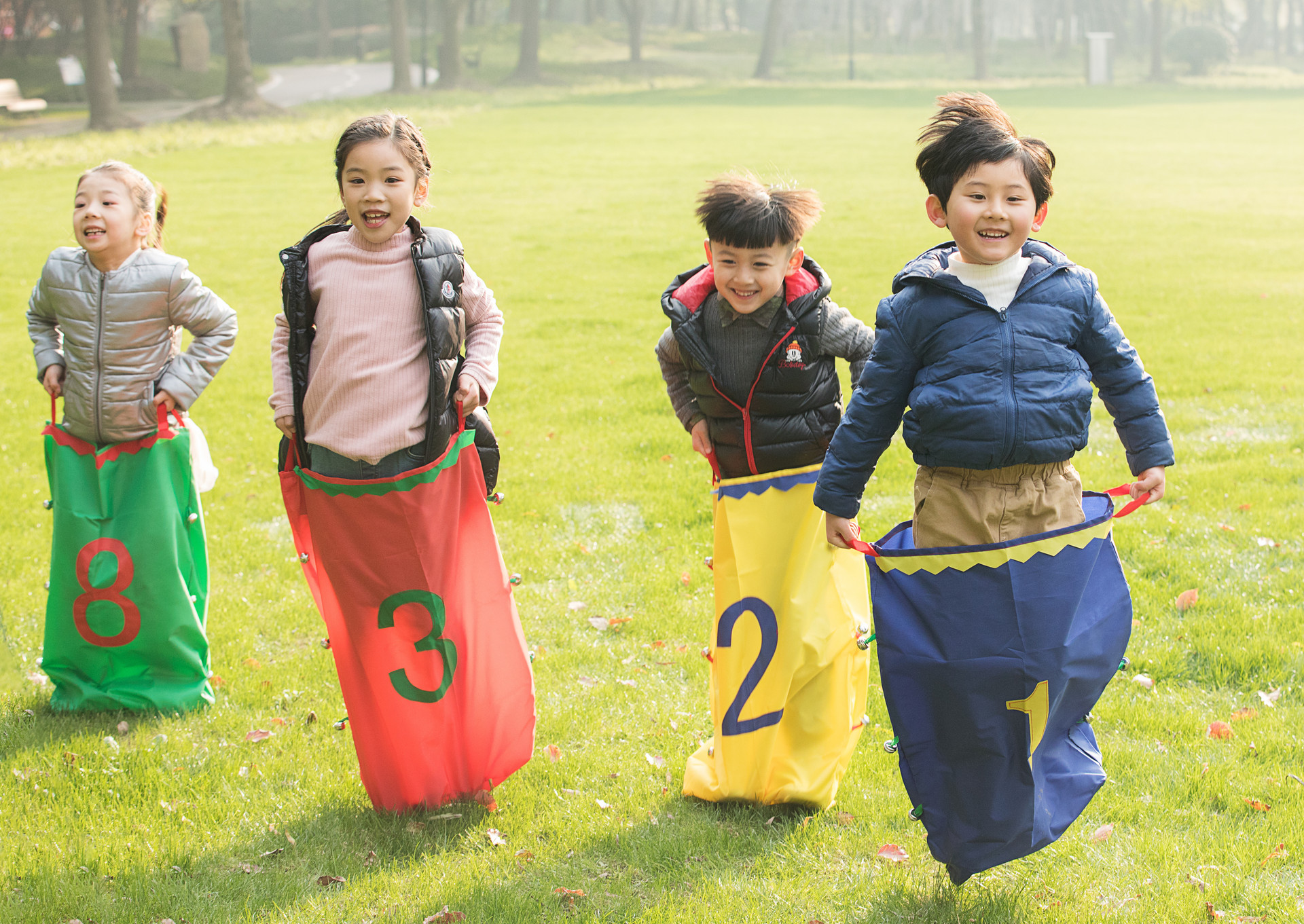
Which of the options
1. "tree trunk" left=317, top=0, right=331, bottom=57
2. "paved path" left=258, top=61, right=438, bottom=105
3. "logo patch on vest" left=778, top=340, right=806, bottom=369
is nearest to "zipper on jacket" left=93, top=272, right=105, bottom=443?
"logo patch on vest" left=778, top=340, right=806, bottom=369

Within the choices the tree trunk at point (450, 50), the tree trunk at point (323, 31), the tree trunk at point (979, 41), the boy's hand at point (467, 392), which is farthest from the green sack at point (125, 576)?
the tree trunk at point (323, 31)

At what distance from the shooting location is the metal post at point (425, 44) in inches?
2089

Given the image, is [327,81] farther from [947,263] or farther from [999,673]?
[999,673]

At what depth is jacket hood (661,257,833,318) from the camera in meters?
3.67

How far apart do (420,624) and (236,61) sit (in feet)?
131

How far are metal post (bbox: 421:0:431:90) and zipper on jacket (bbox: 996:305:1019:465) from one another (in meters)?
51.4

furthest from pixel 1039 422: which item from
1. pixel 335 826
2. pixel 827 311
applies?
pixel 335 826

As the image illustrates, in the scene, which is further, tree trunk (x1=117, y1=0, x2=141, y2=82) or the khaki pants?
tree trunk (x1=117, y1=0, x2=141, y2=82)

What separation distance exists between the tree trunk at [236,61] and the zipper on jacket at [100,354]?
1483 inches

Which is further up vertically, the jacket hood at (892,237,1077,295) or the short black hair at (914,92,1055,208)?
the short black hair at (914,92,1055,208)

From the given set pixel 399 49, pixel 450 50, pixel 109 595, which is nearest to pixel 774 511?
pixel 109 595

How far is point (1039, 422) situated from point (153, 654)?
143 inches

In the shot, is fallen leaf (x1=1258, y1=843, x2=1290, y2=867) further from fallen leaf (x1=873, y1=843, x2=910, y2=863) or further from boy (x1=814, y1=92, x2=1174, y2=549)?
boy (x1=814, y1=92, x2=1174, y2=549)

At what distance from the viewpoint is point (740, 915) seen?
3412 mm
